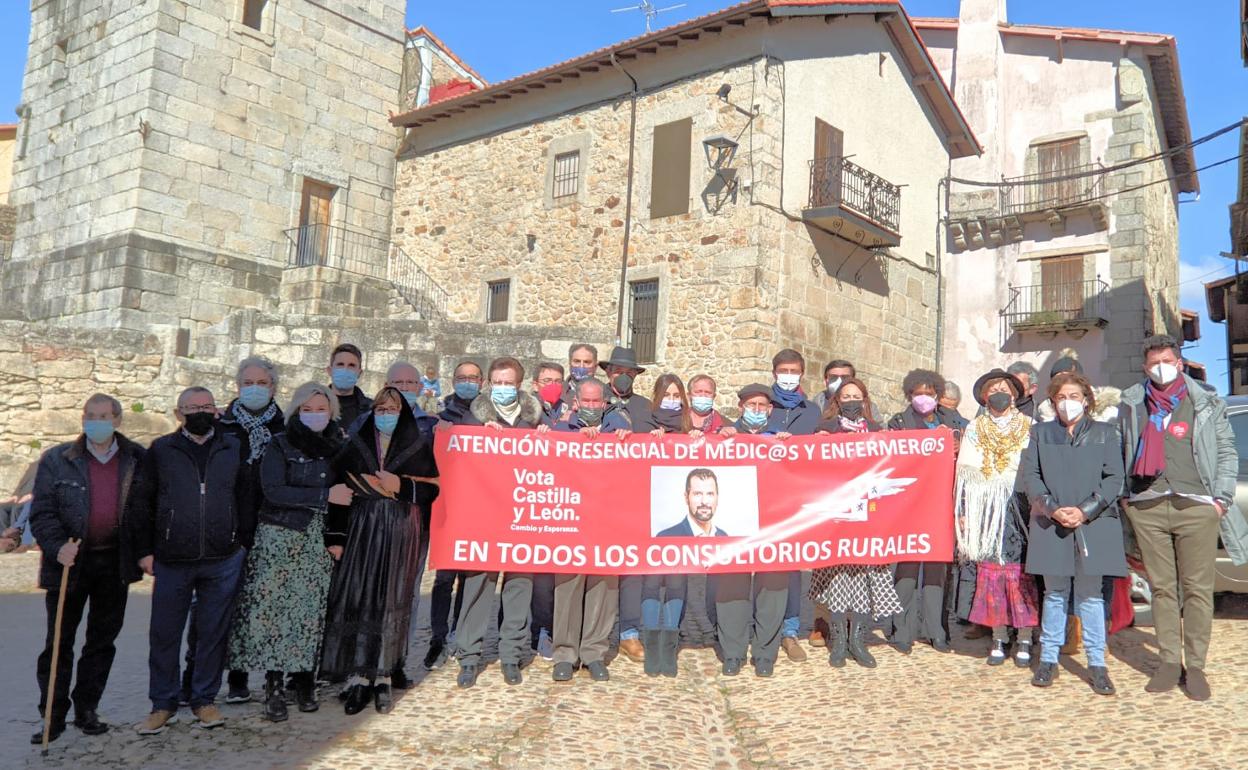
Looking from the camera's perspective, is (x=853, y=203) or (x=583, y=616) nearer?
(x=583, y=616)

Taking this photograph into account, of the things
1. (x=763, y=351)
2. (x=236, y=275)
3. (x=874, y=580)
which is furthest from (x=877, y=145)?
(x=874, y=580)

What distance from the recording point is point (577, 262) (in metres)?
16.7

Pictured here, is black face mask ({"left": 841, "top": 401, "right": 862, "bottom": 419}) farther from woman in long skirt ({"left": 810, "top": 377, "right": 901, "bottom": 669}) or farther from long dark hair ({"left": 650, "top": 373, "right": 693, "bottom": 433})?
long dark hair ({"left": 650, "top": 373, "right": 693, "bottom": 433})

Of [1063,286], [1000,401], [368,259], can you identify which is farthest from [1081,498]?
[1063,286]

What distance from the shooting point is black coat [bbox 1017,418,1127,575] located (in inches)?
192

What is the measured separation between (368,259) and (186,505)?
15768 mm

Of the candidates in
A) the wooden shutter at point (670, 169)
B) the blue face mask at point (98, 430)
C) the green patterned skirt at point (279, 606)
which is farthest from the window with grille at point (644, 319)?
the blue face mask at point (98, 430)

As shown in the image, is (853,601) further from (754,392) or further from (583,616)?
(583,616)

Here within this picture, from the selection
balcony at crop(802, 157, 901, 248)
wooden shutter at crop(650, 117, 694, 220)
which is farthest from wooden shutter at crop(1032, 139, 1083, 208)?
wooden shutter at crop(650, 117, 694, 220)

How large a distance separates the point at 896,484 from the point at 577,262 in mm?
11629

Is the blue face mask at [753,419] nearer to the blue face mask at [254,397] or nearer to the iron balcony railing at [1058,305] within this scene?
the blue face mask at [254,397]

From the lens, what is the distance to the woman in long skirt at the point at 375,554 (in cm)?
448

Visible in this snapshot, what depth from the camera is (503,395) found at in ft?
18.0

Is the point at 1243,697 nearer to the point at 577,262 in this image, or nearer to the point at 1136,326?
the point at 577,262
